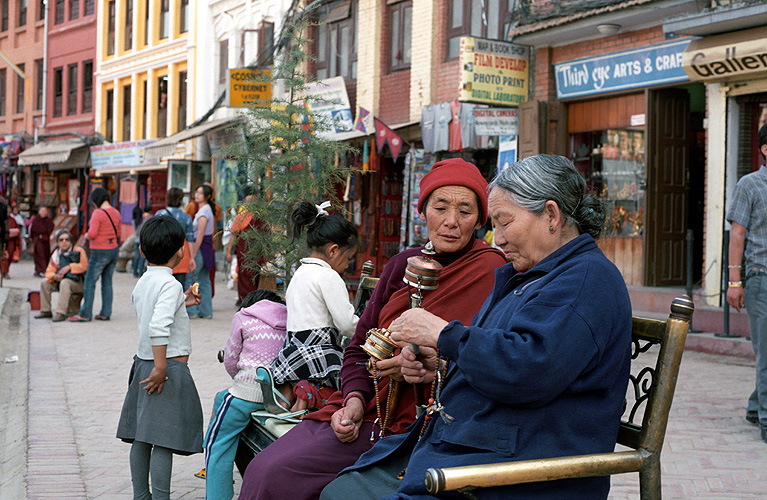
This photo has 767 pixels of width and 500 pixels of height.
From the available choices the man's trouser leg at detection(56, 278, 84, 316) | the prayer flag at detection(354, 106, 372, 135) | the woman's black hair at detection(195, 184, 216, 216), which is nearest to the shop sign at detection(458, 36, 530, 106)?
the prayer flag at detection(354, 106, 372, 135)

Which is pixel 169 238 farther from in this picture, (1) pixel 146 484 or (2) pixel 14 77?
(2) pixel 14 77

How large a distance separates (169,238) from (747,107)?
30.6ft

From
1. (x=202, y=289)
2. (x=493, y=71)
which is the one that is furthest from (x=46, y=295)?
(x=493, y=71)

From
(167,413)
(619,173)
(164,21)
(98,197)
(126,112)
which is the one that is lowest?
(167,413)

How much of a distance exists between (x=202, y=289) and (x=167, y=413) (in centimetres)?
937

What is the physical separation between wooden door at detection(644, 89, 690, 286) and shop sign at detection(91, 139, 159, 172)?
61.5ft

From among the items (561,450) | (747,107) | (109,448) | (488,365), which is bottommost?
(109,448)

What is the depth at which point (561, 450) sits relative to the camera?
246cm

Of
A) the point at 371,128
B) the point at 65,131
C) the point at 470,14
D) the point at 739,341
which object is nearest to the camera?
the point at 739,341

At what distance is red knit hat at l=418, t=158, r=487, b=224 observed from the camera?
3475mm

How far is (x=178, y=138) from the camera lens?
23422 mm

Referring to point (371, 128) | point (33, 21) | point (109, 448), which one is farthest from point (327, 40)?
point (33, 21)

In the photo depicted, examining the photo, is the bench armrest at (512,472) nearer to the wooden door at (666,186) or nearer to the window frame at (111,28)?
the wooden door at (666,186)

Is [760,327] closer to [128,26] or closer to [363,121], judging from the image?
[363,121]
